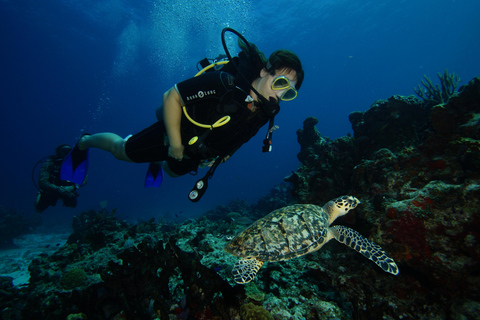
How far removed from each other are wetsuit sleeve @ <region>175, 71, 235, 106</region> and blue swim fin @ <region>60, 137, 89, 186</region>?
409cm

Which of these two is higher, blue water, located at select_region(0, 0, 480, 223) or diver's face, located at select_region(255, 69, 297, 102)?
blue water, located at select_region(0, 0, 480, 223)

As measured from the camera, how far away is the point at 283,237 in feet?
11.5

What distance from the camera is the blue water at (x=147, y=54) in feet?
111

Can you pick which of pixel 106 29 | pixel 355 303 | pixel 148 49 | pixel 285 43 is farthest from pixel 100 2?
pixel 355 303

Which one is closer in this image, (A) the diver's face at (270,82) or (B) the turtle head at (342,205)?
(A) the diver's face at (270,82)

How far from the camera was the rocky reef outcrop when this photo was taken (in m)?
2.51

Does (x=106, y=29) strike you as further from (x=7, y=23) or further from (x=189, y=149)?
(x=189, y=149)

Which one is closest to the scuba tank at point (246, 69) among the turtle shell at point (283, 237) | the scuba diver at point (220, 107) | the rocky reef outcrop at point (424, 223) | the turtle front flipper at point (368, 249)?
the scuba diver at point (220, 107)

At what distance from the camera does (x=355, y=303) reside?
99.1 inches

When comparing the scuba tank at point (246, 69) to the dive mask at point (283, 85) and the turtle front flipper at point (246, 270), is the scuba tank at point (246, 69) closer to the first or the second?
the dive mask at point (283, 85)

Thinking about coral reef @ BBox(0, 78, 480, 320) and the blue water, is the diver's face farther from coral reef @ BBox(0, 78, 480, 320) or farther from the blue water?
the blue water

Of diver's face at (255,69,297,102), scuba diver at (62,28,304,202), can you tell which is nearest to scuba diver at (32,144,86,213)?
scuba diver at (62,28,304,202)

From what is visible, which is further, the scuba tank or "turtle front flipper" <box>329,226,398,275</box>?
the scuba tank

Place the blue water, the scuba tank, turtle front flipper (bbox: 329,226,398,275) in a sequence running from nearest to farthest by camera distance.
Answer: turtle front flipper (bbox: 329,226,398,275)
the scuba tank
the blue water
